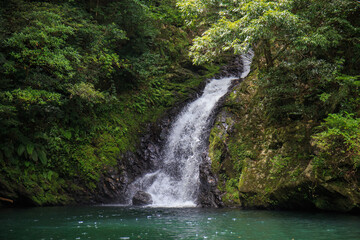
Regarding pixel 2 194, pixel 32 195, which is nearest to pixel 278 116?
pixel 32 195

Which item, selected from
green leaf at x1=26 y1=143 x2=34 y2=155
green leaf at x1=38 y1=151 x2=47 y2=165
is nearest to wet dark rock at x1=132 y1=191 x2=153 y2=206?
green leaf at x1=38 y1=151 x2=47 y2=165

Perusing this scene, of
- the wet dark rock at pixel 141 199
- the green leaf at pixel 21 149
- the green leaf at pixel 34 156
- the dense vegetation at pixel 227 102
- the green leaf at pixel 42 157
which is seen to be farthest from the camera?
the wet dark rock at pixel 141 199

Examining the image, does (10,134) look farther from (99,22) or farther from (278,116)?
(278,116)

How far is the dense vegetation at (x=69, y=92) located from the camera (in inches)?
442

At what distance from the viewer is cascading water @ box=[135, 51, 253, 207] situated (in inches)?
515

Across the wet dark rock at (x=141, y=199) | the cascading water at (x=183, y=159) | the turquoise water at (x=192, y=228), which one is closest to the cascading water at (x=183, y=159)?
the cascading water at (x=183, y=159)

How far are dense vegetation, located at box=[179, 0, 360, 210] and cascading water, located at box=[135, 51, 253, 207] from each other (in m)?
1.71

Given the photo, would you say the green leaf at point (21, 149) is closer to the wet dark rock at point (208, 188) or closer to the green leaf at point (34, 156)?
the green leaf at point (34, 156)

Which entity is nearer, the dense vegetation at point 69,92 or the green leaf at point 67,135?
the dense vegetation at point 69,92

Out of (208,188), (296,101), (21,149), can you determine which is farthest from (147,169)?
(296,101)

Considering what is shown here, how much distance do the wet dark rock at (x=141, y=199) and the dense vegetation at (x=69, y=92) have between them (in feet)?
7.05

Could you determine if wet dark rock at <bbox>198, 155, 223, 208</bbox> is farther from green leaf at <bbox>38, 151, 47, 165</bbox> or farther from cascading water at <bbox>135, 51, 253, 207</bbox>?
green leaf at <bbox>38, 151, 47, 165</bbox>

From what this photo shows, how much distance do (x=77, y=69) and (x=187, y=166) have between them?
7.07m

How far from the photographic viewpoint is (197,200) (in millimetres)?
12320
